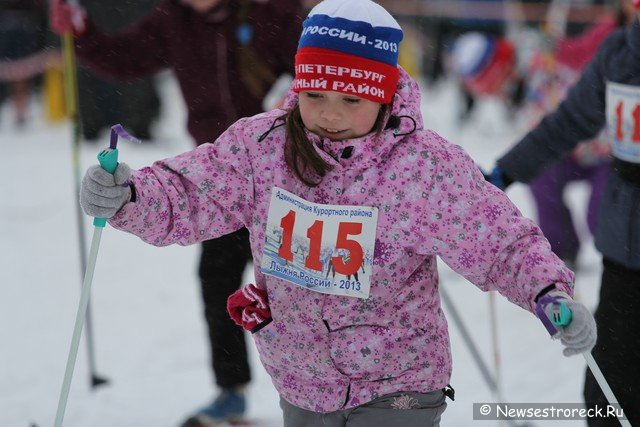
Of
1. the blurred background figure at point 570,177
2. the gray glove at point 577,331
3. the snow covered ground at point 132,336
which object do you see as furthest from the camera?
the blurred background figure at point 570,177

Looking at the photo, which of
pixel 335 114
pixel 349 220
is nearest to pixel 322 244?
pixel 349 220

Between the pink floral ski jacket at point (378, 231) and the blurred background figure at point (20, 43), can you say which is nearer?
the pink floral ski jacket at point (378, 231)

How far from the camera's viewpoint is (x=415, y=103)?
2.62 meters

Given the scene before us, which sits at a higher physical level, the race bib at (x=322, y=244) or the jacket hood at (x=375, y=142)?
the jacket hood at (x=375, y=142)

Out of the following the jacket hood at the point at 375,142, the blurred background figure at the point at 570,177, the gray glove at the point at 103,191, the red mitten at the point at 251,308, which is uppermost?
the jacket hood at the point at 375,142

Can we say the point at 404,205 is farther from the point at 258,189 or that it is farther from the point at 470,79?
the point at 470,79

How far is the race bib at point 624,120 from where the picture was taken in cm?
299

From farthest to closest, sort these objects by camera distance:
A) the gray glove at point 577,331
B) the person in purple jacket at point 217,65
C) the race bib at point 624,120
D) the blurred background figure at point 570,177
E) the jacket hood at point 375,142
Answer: the blurred background figure at point 570,177 → the person in purple jacket at point 217,65 → the race bib at point 624,120 → the jacket hood at point 375,142 → the gray glove at point 577,331

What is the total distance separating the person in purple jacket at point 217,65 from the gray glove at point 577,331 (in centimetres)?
192

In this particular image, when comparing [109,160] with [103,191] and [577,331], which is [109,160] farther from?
[577,331]

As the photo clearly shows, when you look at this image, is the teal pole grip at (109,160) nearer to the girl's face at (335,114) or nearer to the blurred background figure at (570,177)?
the girl's face at (335,114)

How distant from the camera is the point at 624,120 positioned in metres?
3.03

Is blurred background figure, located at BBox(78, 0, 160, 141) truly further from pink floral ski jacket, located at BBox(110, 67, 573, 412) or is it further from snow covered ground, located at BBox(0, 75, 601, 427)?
pink floral ski jacket, located at BBox(110, 67, 573, 412)

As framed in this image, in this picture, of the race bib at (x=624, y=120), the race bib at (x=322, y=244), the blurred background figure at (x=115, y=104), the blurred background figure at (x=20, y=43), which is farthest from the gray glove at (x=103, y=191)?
the blurred background figure at (x=20, y=43)
